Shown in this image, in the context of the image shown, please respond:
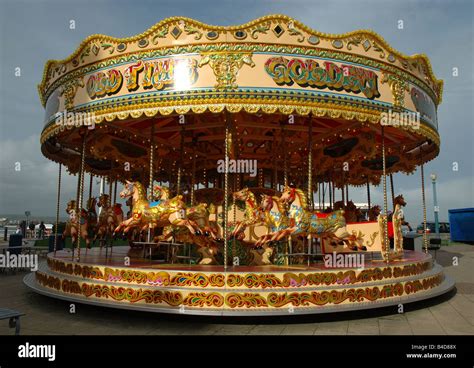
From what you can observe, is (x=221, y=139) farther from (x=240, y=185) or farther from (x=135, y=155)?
(x=135, y=155)

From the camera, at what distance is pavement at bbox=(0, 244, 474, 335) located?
6215mm

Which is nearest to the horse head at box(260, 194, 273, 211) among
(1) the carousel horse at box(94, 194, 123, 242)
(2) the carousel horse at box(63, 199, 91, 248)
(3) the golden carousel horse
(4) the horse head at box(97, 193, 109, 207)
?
(3) the golden carousel horse

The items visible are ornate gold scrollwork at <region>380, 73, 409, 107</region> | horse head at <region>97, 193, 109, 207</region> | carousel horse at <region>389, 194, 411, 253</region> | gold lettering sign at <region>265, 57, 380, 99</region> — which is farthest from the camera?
horse head at <region>97, 193, 109, 207</region>

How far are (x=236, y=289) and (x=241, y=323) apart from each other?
596 mm

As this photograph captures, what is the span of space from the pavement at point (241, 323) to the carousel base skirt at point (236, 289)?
0.75ft

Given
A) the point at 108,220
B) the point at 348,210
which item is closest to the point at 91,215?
the point at 108,220

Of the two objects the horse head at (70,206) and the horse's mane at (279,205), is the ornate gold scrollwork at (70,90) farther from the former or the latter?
the horse's mane at (279,205)

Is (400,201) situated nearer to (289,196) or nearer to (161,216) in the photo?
(289,196)

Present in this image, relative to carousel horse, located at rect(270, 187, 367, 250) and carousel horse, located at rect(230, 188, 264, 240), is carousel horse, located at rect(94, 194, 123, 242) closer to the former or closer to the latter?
carousel horse, located at rect(230, 188, 264, 240)

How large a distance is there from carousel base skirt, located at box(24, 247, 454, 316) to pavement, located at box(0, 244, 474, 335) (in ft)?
0.75

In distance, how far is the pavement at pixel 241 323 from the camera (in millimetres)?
6215

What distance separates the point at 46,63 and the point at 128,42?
3442 millimetres
